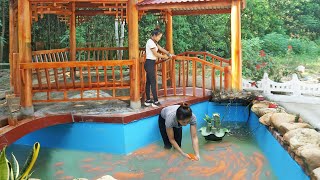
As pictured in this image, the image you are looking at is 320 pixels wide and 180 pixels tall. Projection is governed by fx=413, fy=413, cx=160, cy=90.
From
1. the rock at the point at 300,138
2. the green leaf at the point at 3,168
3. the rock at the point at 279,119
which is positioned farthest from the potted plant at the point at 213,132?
the green leaf at the point at 3,168

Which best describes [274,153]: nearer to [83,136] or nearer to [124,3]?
[83,136]

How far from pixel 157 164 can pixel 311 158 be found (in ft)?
8.89

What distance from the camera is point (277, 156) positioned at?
21.7 ft

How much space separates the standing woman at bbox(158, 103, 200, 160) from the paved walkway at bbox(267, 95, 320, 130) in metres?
2.30

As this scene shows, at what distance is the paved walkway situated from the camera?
25.0ft

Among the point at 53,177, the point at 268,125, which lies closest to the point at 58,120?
the point at 53,177

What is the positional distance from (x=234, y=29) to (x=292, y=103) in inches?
83.2

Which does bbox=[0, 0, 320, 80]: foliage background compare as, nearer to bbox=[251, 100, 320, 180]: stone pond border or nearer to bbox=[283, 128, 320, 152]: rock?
bbox=[251, 100, 320, 180]: stone pond border

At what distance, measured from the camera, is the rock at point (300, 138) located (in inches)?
222

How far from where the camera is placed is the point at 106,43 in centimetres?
1831

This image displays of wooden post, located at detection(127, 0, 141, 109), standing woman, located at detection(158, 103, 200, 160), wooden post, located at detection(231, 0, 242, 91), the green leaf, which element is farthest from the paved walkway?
the green leaf

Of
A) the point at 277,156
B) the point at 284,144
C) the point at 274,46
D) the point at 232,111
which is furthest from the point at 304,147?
the point at 274,46

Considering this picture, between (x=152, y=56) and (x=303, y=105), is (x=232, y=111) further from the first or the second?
(x=152, y=56)

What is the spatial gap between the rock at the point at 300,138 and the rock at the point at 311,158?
436 millimetres
